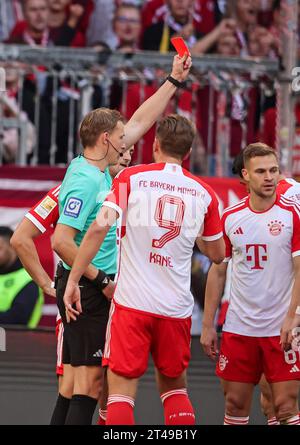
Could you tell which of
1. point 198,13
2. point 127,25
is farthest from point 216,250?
point 198,13

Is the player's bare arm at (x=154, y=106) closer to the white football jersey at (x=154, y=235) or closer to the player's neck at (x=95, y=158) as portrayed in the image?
the player's neck at (x=95, y=158)

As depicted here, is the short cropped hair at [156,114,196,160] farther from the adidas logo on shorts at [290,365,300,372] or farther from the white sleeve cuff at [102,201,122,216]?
the adidas logo on shorts at [290,365,300,372]

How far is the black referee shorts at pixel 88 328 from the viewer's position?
231 inches

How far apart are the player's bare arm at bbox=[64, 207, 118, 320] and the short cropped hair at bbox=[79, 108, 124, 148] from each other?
57cm

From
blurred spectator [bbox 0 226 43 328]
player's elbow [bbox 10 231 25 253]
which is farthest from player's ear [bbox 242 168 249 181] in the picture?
blurred spectator [bbox 0 226 43 328]

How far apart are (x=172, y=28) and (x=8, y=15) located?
1.83 meters

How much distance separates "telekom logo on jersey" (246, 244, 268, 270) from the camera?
6.30 m

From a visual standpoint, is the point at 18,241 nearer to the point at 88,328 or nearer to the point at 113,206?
the point at 88,328

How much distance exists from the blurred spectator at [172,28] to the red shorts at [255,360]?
6132 millimetres

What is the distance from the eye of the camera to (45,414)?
7430 millimetres

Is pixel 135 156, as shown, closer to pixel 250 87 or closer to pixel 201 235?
pixel 250 87

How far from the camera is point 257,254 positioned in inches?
249

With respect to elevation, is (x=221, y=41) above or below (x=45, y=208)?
above

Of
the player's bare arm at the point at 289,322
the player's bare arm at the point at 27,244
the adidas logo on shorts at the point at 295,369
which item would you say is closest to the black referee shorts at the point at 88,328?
the player's bare arm at the point at 27,244
